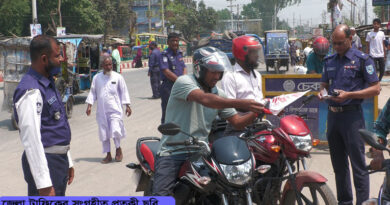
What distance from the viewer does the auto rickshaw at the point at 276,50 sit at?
95.4 ft

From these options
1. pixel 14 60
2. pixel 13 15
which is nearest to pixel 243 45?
pixel 14 60

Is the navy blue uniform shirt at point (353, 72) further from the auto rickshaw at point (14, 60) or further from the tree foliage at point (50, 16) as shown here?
the tree foliage at point (50, 16)

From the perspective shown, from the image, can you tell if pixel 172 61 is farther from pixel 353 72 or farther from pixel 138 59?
pixel 138 59

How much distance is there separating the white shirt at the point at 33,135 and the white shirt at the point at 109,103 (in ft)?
15.2

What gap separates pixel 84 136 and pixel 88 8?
4129cm

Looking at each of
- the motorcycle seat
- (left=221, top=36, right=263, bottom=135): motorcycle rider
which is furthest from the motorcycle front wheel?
the motorcycle seat

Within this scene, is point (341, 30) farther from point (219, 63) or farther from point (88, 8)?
point (88, 8)

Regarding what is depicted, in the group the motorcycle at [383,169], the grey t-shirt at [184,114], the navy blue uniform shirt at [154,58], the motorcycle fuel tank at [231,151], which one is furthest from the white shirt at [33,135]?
the navy blue uniform shirt at [154,58]

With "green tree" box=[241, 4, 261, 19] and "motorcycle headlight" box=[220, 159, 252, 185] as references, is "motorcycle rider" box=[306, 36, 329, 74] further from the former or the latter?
"green tree" box=[241, 4, 261, 19]

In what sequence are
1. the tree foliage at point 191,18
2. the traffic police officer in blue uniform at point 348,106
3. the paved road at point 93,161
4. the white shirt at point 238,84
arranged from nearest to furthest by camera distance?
the traffic police officer in blue uniform at point 348,106 → the white shirt at point 238,84 → the paved road at point 93,161 → the tree foliage at point 191,18

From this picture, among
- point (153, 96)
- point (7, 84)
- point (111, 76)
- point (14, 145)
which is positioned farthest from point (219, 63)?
point (153, 96)

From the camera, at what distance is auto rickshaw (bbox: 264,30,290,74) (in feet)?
95.4

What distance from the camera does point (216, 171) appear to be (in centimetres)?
350

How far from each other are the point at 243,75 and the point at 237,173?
170 cm
